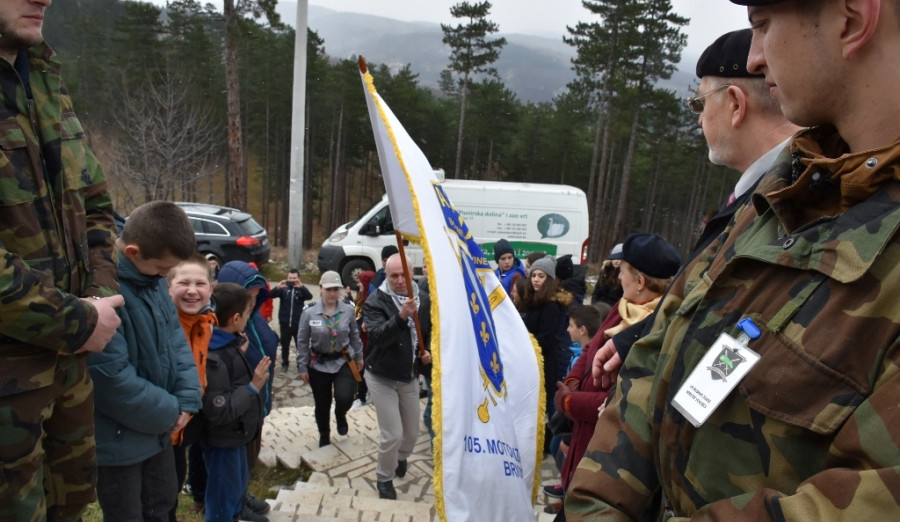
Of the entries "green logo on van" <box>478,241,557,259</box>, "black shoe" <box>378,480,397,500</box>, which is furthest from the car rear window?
"black shoe" <box>378,480,397,500</box>

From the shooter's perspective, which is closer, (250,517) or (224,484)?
(224,484)

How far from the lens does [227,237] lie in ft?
45.0

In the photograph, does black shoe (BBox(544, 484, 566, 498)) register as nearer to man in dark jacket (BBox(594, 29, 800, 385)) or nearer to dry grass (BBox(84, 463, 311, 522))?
dry grass (BBox(84, 463, 311, 522))

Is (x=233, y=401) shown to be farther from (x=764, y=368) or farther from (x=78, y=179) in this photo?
(x=764, y=368)

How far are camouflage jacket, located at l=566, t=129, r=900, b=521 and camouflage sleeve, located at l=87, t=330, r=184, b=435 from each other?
1.90m

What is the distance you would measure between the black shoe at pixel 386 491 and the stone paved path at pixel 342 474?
0.06 m

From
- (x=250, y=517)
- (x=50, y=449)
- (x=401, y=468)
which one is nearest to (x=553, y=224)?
(x=401, y=468)

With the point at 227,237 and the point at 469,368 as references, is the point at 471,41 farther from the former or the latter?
the point at 469,368

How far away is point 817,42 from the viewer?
92 cm

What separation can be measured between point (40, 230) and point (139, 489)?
1.30 meters

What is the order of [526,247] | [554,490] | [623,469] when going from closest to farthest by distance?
[623,469], [554,490], [526,247]

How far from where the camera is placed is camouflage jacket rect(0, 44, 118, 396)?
1.59 meters

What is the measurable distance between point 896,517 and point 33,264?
2.16 meters

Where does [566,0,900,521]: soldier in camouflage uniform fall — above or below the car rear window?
above
